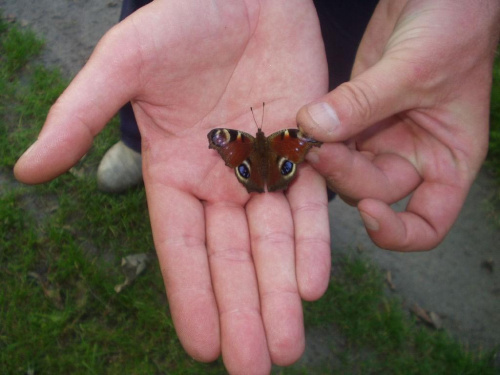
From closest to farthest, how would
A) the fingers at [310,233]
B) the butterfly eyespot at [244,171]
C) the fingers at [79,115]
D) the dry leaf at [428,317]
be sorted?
the fingers at [79,115], the fingers at [310,233], the butterfly eyespot at [244,171], the dry leaf at [428,317]

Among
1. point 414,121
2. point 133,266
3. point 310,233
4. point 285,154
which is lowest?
point 133,266

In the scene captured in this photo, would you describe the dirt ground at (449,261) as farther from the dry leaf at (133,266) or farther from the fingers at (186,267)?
the fingers at (186,267)

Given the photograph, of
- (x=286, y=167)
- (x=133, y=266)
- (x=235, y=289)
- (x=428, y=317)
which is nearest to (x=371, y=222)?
(x=286, y=167)

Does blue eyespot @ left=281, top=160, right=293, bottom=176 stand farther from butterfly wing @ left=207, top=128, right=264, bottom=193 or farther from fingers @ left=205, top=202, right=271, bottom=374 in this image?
fingers @ left=205, top=202, right=271, bottom=374

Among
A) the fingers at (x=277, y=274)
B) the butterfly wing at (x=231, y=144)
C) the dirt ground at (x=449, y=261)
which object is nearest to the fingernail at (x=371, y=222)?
the fingers at (x=277, y=274)

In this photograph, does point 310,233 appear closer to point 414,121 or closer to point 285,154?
point 285,154

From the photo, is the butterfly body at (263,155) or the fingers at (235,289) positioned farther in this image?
the butterfly body at (263,155)

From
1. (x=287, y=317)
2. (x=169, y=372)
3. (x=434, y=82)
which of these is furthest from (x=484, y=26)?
(x=169, y=372)
